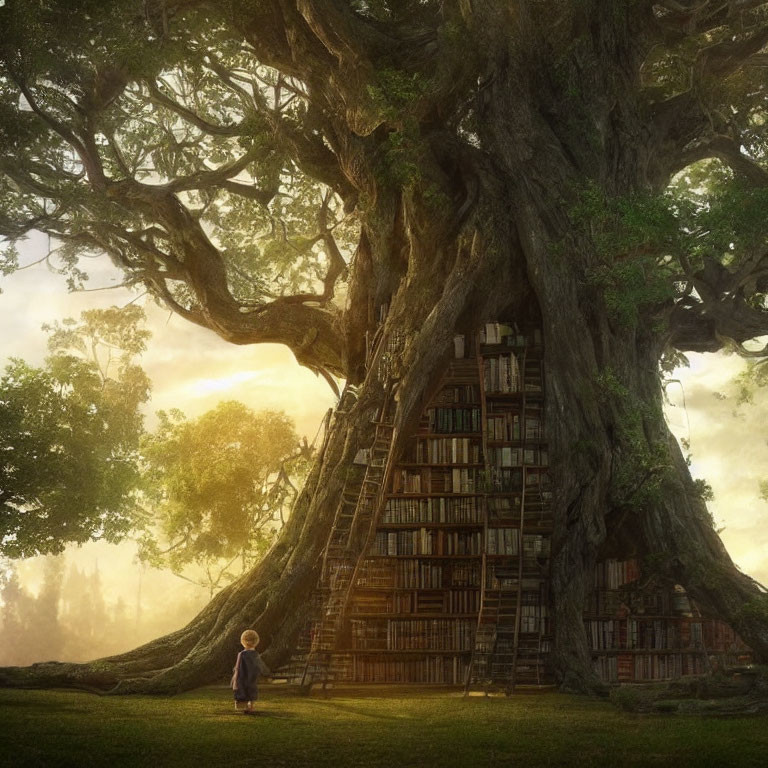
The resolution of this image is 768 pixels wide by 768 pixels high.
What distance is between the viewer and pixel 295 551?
36.0 feet

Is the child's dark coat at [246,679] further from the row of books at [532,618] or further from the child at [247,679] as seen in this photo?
the row of books at [532,618]

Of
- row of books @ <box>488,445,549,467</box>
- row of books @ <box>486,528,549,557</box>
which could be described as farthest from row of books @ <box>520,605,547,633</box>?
row of books @ <box>488,445,549,467</box>

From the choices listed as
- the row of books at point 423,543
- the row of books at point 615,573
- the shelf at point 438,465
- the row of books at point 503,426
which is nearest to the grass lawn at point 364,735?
the row of books at point 423,543

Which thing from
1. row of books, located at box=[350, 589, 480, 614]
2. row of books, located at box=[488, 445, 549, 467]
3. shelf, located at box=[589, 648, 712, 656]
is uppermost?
row of books, located at box=[488, 445, 549, 467]

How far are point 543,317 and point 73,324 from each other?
44.6 feet

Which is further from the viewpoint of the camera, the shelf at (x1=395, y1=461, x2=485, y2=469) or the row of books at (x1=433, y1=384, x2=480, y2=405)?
the row of books at (x1=433, y1=384, x2=480, y2=405)

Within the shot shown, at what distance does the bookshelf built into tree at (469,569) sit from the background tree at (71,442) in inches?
371

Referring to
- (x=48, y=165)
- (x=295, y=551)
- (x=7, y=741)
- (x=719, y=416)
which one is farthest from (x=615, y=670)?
(x=719, y=416)

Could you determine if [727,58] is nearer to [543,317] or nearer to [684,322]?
[684,322]

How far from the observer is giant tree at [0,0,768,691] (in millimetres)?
10469

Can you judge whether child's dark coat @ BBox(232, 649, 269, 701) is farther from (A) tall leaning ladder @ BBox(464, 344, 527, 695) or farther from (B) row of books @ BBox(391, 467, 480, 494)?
(B) row of books @ BBox(391, 467, 480, 494)

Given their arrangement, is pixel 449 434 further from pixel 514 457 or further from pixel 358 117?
pixel 358 117

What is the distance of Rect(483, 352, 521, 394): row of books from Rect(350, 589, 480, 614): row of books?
2.28 meters

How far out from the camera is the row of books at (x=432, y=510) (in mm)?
10898
